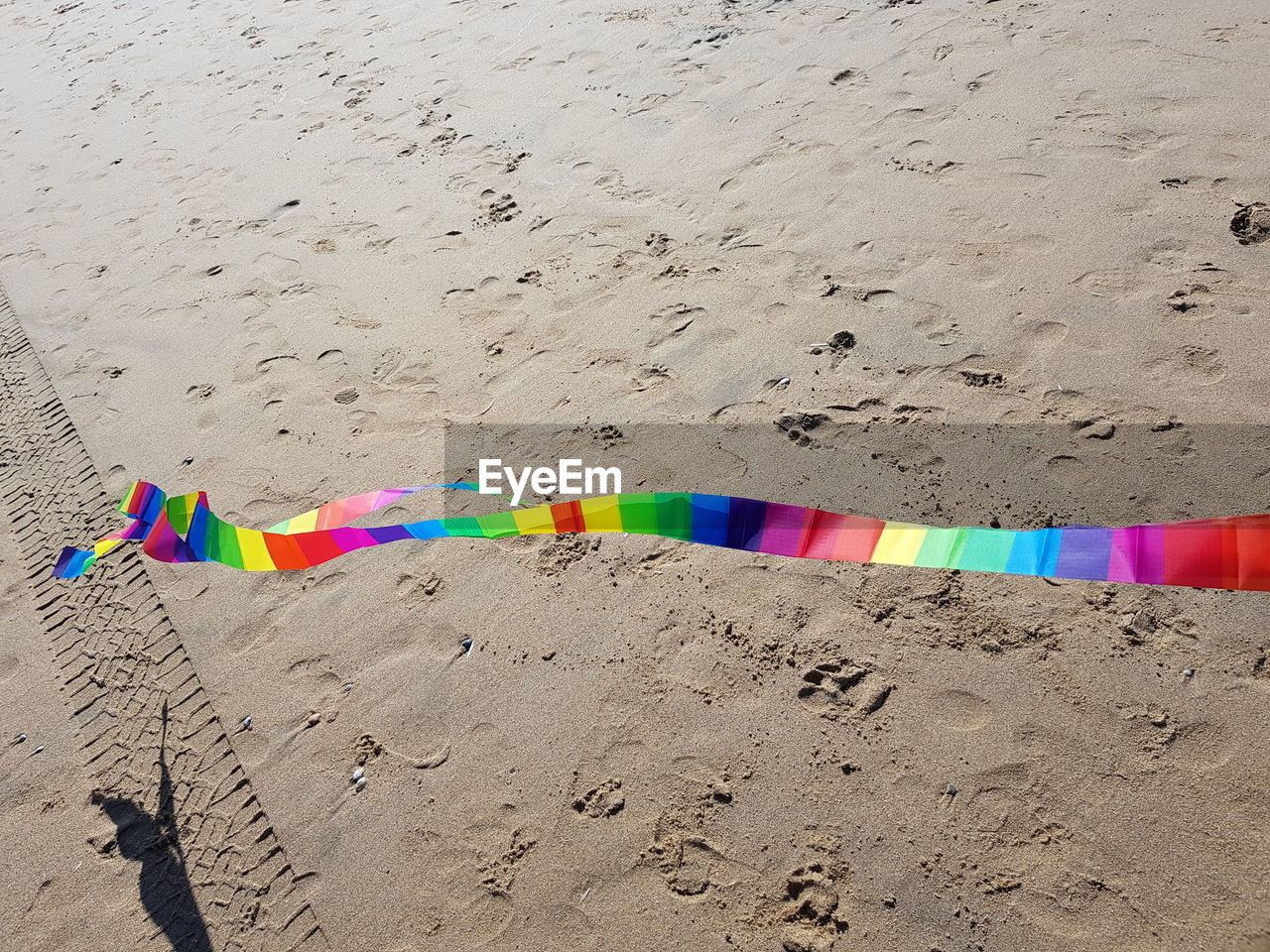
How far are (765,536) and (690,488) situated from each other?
1.96 ft

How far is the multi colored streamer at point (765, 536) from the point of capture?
1.91 metres

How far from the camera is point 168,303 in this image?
471cm

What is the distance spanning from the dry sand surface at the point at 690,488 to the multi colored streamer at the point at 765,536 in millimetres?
227

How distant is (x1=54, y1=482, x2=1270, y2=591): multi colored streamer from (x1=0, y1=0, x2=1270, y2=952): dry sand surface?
0.75 feet

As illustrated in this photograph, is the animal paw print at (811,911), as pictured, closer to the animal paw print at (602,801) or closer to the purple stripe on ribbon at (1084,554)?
the animal paw print at (602,801)

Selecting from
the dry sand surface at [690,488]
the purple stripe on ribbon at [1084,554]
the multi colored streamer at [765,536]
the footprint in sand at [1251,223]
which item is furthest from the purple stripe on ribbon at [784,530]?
the footprint in sand at [1251,223]

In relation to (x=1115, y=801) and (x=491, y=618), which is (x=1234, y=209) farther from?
(x=491, y=618)

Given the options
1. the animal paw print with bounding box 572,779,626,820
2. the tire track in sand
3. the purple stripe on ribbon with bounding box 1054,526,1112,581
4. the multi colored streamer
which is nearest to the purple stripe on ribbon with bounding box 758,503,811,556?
the multi colored streamer

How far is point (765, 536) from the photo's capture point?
8.13ft

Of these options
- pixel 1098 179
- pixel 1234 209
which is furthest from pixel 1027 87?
pixel 1234 209

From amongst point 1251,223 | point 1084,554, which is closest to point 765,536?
point 1084,554

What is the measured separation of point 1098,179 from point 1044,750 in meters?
3.07

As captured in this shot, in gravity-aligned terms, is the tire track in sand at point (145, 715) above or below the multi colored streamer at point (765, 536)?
below

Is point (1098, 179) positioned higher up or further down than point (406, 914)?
higher up
